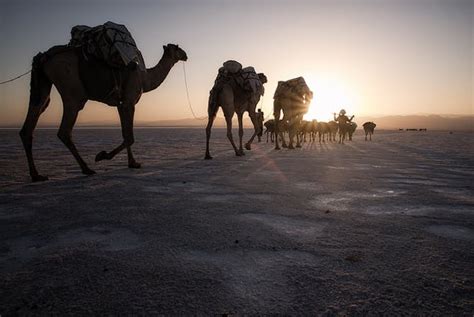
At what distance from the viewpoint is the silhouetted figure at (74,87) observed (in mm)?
6262

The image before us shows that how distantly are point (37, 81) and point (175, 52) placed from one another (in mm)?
3563

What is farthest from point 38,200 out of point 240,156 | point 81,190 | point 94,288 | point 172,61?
point 240,156

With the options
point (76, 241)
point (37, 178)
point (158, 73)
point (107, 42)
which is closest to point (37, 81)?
point (107, 42)

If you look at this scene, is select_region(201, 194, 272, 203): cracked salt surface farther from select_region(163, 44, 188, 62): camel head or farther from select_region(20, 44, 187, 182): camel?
select_region(163, 44, 188, 62): camel head

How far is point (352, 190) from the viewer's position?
5215 millimetres

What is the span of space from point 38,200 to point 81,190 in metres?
0.70

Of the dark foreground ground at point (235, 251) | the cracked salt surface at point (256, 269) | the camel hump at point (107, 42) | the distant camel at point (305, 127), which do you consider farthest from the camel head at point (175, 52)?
the distant camel at point (305, 127)

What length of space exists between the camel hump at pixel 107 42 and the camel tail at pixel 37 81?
743 millimetres

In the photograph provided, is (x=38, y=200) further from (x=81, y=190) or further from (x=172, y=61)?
(x=172, y=61)

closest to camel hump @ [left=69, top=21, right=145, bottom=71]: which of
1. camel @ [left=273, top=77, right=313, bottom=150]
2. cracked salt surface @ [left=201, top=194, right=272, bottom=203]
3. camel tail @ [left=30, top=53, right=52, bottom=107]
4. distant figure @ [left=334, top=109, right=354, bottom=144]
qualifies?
camel tail @ [left=30, top=53, right=52, bottom=107]

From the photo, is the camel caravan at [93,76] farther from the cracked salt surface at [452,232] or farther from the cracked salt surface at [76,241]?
the cracked salt surface at [452,232]

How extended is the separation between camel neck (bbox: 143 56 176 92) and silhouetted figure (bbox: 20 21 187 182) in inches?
30.3

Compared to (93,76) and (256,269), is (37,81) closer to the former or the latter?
(93,76)

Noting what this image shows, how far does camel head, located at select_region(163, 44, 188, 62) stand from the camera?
8.70 meters
